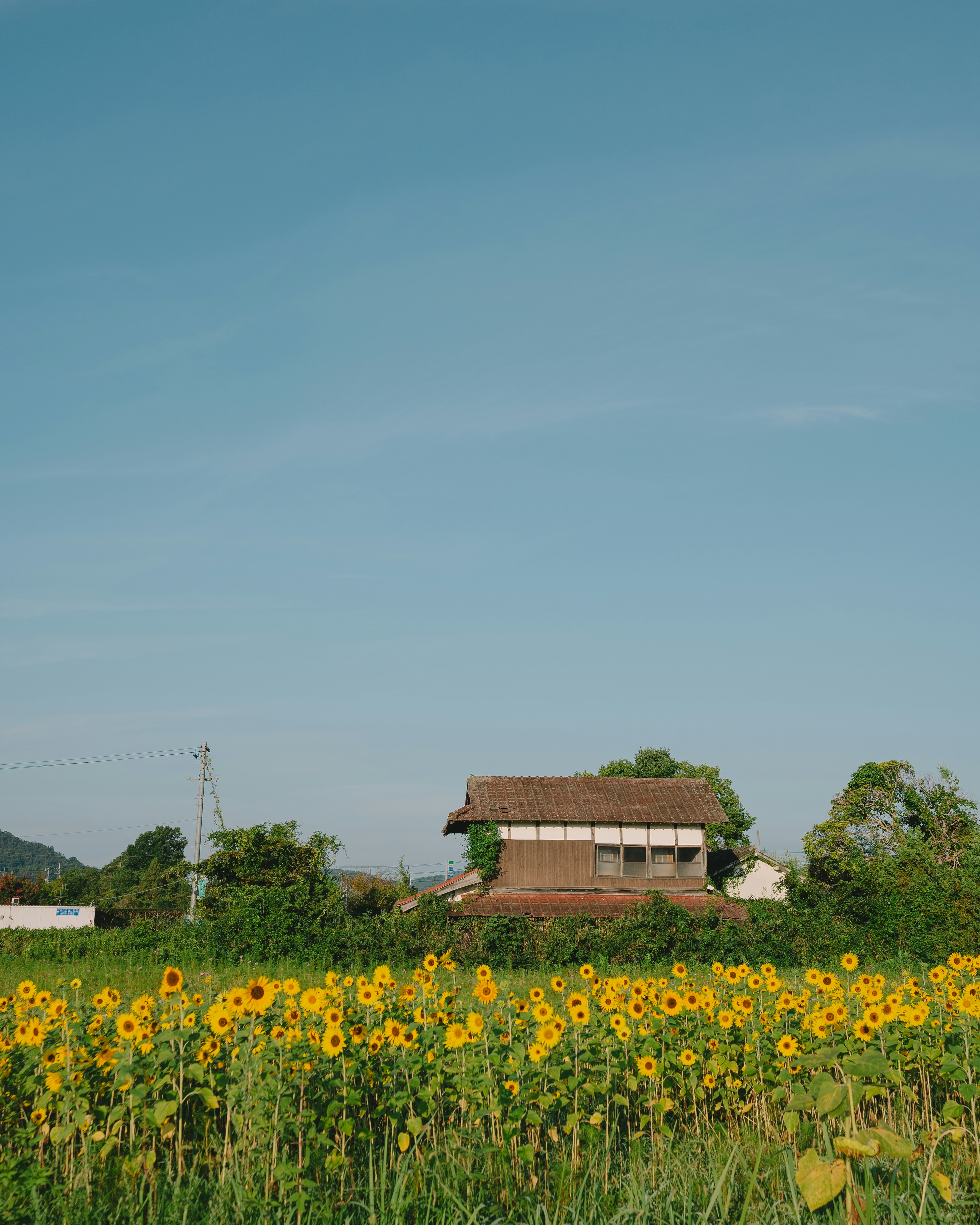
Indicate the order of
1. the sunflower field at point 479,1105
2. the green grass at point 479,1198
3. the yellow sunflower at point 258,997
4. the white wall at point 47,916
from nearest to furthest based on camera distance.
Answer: the green grass at point 479,1198
the sunflower field at point 479,1105
the yellow sunflower at point 258,997
the white wall at point 47,916

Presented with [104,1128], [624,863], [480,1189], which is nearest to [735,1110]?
[480,1189]

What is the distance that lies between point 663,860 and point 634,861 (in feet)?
3.93

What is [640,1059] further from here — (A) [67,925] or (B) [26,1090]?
(A) [67,925]

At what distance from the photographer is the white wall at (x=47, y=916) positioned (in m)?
39.6

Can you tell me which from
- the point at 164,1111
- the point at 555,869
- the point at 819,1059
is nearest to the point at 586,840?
the point at 555,869

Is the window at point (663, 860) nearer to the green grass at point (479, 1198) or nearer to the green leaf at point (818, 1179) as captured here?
the green grass at point (479, 1198)

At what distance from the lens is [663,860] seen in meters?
33.9

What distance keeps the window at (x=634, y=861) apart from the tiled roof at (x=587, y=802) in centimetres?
94

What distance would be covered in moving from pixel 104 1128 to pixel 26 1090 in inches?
18.8

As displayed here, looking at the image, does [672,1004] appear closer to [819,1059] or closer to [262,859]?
[819,1059]

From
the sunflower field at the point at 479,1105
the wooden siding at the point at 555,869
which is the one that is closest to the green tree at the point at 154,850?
the wooden siding at the point at 555,869

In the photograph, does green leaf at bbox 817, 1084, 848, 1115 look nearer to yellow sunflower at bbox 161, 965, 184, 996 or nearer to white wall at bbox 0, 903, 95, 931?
yellow sunflower at bbox 161, 965, 184, 996

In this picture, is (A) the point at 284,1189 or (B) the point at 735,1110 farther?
(B) the point at 735,1110

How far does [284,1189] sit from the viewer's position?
438 centimetres
